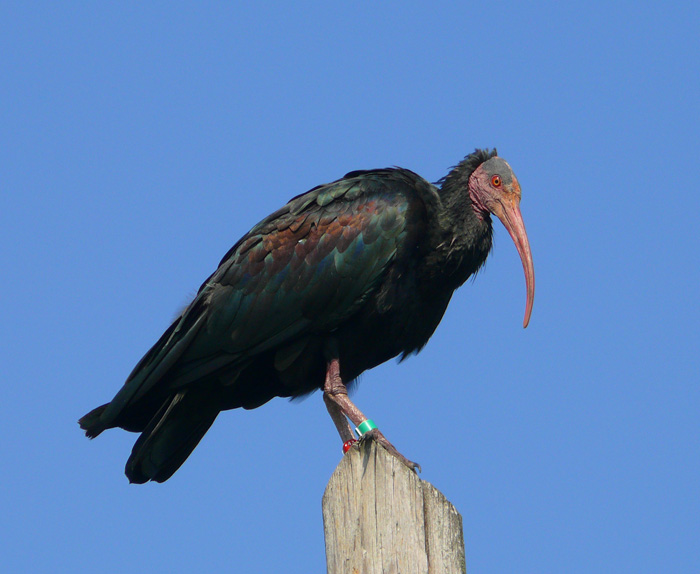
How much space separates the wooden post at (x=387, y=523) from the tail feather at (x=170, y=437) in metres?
2.56

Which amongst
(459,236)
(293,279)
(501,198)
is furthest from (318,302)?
(501,198)

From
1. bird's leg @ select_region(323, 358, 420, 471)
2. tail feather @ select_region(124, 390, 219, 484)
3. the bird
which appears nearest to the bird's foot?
bird's leg @ select_region(323, 358, 420, 471)

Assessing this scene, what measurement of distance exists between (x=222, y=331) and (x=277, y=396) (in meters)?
0.78

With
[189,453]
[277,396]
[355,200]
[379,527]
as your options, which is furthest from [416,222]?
[379,527]

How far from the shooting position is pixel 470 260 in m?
7.11

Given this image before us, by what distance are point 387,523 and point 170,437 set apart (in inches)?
118

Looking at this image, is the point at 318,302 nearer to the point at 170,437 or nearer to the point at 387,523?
the point at 170,437

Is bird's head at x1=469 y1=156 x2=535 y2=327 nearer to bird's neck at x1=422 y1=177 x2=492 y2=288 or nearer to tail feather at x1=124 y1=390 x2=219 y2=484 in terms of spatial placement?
bird's neck at x1=422 y1=177 x2=492 y2=288

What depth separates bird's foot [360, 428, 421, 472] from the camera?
552 cm

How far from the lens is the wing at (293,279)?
6832 mm

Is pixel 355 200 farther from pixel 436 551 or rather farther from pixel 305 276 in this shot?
pixel 436 551

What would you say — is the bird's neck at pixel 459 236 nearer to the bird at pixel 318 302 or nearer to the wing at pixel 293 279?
the bird at pixel 318 302

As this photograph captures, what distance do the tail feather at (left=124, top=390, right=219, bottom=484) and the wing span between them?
0.75 feet

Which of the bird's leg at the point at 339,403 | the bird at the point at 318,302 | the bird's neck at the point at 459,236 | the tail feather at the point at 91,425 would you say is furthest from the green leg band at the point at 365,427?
the tail feather at the point at 91,425
